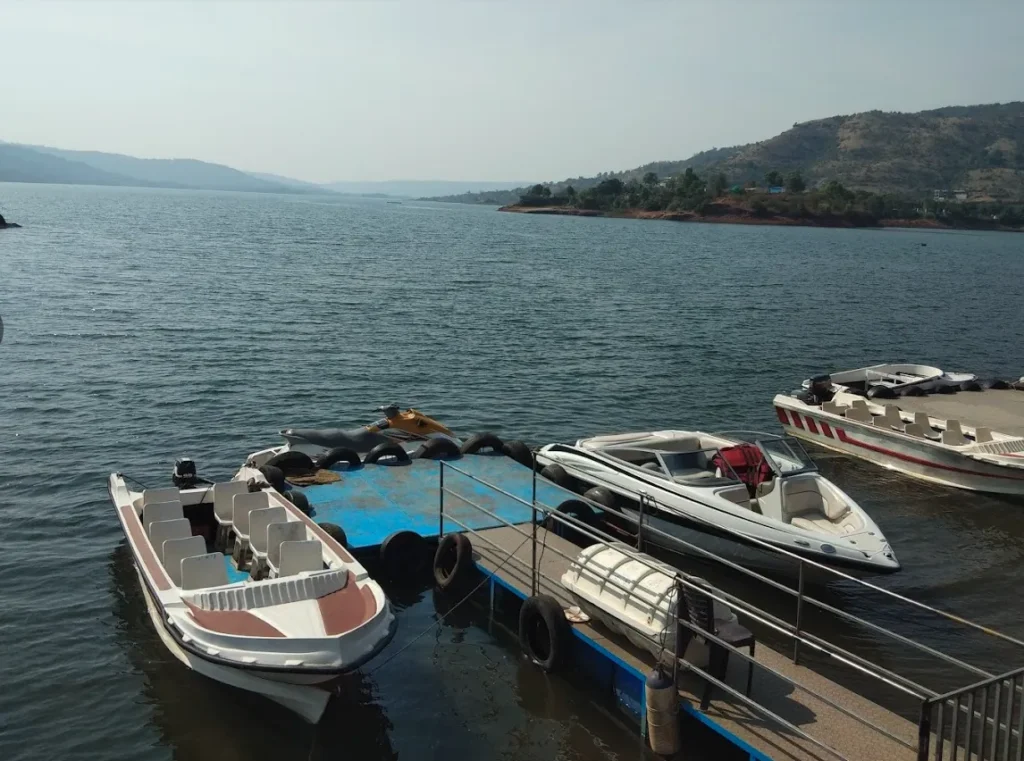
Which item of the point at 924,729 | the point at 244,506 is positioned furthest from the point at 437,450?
the point at 924,729

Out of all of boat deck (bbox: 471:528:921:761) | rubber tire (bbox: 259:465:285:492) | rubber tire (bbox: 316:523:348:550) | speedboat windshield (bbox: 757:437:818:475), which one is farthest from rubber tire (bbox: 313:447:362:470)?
speedboat windshield (bbox: 757:437:818:475)

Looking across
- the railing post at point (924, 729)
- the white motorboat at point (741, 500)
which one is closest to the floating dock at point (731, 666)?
the railing post at point (924, 729)

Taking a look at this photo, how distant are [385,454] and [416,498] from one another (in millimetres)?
2238

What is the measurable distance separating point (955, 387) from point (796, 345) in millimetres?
13678

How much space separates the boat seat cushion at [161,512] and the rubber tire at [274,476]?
2.30 metres

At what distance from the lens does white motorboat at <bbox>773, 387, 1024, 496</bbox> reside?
2017 cm

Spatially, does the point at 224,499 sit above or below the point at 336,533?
above

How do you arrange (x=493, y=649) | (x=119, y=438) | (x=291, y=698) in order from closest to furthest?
1. (x=291, y=698)
2. (x=493, y=649)
3. (x=119, y=438)

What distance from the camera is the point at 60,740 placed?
35.7 ft

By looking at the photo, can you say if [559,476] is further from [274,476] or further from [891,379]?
[891,379]

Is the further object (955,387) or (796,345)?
(796,345)

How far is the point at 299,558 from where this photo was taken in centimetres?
1206

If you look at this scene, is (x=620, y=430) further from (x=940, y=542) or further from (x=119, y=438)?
(x=119, y=438)

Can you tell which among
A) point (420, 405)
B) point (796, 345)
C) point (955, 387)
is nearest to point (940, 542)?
point (955, 387)
